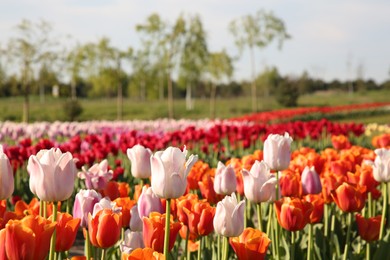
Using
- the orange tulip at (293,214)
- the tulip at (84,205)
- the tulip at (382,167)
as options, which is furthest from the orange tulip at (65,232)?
the tulip at (382,167)

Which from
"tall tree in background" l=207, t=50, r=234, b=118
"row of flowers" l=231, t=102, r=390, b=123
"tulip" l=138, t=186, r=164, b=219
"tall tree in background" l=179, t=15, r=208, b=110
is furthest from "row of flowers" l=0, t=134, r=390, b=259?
"tall tree in background" l=207, t=50, r=234, b=118

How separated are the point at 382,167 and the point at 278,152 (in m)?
0.62

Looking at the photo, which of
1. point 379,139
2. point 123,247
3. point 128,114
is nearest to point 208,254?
point 123,247

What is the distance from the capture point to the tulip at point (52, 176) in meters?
1.81

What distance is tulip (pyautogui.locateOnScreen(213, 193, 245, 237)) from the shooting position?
1834 mm

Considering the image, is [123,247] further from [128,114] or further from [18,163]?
[128,114]

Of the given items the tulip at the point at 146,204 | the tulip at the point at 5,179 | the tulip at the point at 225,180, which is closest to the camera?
the tulip at the point at 5,179

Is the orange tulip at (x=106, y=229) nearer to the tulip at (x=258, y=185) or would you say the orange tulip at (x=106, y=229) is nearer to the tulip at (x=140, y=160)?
the tulip at (x=258, y=185)

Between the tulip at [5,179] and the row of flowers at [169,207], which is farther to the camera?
the tulip at [5,179]

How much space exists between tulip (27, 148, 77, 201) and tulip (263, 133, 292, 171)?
129 cm

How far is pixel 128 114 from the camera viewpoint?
36875 millimetres

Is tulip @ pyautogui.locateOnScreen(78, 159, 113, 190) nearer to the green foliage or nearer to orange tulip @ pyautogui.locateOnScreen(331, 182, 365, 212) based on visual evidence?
orange tulip @ pyautogui.locateOnScreen(331, 182, 365, 212)

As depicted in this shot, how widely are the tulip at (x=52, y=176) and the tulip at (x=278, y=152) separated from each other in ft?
4.23

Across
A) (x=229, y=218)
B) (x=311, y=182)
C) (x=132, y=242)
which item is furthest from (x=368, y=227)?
(x=132, y=242)
